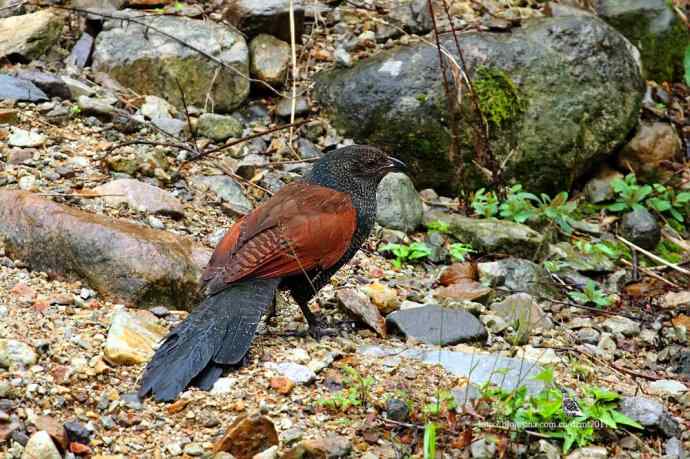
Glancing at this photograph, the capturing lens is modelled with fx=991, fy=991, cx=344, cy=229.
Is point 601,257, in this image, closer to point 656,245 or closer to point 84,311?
point 656,245

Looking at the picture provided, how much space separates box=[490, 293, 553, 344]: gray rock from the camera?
613 cm

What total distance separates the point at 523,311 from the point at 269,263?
→ 1790 mm

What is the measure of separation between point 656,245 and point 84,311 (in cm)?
500

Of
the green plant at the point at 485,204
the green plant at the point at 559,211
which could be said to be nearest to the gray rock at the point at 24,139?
the green plant at the point at 485,204

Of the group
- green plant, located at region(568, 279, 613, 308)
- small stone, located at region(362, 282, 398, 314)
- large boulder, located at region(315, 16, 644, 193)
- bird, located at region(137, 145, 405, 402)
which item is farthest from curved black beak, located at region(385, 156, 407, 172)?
large boulder, located at region(315, 16, 644, 193)

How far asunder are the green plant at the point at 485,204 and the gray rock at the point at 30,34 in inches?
149

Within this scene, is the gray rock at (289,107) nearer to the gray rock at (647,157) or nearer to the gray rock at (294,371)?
the gray rock at (647,157)

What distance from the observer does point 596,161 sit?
29.5 feet

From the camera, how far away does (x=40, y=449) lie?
4.00 metres

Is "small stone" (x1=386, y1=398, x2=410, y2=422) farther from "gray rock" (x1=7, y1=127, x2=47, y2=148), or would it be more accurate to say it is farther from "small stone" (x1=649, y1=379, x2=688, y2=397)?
"gray rock" (x1=7, y1=127, x2=47, y2=148)

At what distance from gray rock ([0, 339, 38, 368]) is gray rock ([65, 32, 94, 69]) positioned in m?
4.13

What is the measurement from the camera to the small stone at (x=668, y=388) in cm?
542

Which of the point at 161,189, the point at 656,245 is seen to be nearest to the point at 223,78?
the point at 161,189

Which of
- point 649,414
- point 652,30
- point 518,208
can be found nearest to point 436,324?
point 649,414
